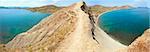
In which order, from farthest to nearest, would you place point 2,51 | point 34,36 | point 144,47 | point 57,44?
point 34,36
point 57,44
point 2,51
point 144,47

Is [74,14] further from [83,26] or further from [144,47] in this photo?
[144,47]

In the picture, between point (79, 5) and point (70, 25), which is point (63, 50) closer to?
point (70, 25)

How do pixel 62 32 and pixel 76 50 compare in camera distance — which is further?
pixel 62 32

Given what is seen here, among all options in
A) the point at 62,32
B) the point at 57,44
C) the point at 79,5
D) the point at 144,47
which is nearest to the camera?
the point at 144,47

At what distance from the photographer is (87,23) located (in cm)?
6819

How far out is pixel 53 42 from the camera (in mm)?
55469

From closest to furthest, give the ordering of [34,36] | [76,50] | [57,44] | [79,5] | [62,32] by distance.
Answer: [76,50]
[57,44]
[62,32]
[34,36]
[79,5]

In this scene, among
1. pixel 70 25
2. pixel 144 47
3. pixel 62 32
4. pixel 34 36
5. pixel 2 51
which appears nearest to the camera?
pixel 144 47

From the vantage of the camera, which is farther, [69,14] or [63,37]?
[69,14]

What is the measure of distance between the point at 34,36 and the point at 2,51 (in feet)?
103

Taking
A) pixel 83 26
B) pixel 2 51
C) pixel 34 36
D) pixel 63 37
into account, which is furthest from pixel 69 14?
pixel 2 51

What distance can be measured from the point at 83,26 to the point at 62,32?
510cm

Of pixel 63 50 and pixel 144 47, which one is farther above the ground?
pixel 144 47

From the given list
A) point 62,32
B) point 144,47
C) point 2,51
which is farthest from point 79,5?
point 144,47
